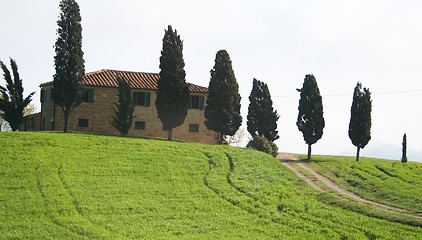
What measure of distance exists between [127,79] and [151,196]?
1011 inches

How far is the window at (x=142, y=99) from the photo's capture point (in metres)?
46.4

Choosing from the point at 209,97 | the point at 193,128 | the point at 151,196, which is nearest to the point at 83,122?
the point at 193,128

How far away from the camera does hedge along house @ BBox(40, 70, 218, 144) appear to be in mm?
45156

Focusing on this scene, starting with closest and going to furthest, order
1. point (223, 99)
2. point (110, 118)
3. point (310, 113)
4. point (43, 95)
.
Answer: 1. point (223, 99)
2. point (110, 118)
3. point (310, 113)
4. point (43, 95)

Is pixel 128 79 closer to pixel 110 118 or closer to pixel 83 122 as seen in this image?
pixel 110 118

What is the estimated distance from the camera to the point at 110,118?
1791 inches

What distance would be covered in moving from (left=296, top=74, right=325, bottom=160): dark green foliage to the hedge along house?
9966 millimetres

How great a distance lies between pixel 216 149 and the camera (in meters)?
37.4

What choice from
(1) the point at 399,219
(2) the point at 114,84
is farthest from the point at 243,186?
(2) the point at 114,84

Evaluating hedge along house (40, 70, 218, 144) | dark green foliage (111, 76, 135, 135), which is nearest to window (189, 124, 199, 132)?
hedge along house (40, 70, 218, 144)

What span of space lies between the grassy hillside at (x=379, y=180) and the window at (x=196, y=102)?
13425mm

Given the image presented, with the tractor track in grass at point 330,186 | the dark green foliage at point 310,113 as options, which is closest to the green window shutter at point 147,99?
the tractor track in grass at point 330,186

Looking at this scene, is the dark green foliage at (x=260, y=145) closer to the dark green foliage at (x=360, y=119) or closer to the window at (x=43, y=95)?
the dark green foliage at (x=360, y=119)

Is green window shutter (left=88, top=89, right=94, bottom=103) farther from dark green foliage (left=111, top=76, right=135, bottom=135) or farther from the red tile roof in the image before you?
dark green foliage (left=111, top=76, right=135, bottom=135)
